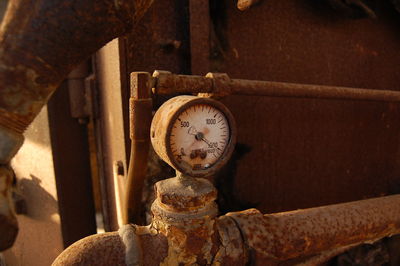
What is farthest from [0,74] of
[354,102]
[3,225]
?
[354,102]

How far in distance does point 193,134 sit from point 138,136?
0.20m

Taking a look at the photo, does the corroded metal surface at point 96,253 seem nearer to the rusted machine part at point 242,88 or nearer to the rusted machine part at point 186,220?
the rusted machine part at point 186,220

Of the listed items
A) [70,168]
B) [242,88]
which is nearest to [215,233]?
[242,88]

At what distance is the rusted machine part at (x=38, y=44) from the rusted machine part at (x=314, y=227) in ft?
2.01

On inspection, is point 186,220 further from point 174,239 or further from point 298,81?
point 298,81

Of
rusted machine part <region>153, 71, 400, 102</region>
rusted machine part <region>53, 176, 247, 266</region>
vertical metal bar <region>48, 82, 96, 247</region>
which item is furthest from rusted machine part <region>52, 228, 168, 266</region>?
vertical metal bar <region>48, 82, 96, 247</region>

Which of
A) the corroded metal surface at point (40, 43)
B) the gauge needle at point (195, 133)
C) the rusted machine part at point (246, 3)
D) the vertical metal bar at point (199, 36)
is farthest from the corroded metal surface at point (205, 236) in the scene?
the rusted machine part at point (246, 3)

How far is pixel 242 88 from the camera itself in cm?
93

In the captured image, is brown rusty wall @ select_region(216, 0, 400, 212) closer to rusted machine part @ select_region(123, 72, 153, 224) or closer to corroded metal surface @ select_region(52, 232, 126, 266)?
rusted machine part @ select_region(123, 72, 153, 224)

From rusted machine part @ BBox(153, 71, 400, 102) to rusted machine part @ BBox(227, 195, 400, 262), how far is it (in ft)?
1.27

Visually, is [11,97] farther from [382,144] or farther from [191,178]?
[382,144]

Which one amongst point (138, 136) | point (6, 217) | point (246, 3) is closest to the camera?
point (6, 217)

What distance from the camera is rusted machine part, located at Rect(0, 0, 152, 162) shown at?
0.59m

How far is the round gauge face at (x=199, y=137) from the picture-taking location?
714 millimetres
